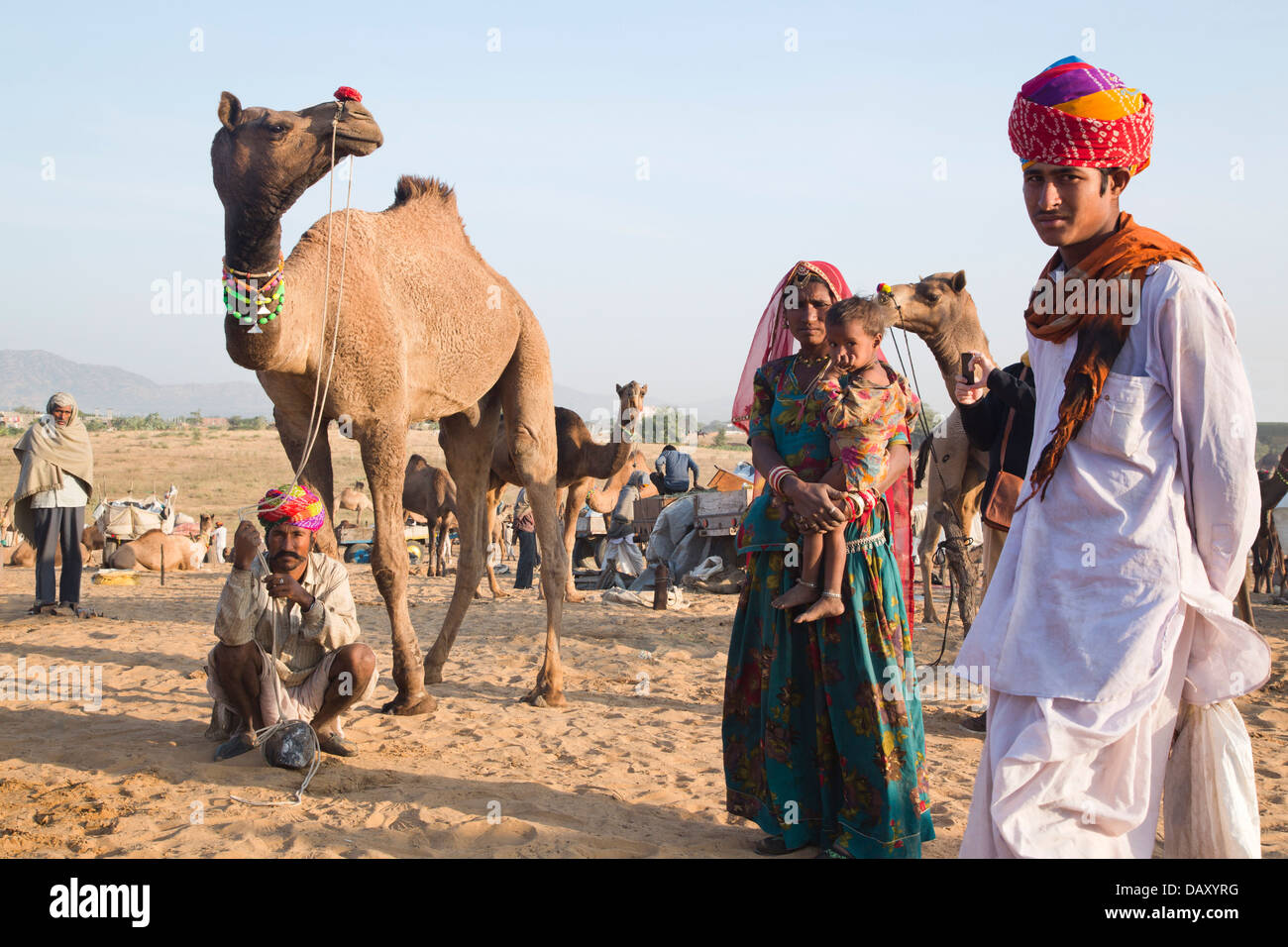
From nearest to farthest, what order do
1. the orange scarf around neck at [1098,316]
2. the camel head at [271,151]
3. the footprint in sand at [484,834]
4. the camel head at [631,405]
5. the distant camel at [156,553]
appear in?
the orange scarf around neck at [1098,316], the footprint in sand at [484,834], the camel head at [271,151], the camel head at [631,405], the distant camel at [156,553]

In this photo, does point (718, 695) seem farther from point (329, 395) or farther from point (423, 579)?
point (423, 579)

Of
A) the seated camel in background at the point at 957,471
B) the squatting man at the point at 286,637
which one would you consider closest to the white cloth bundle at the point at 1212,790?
the squatting man at the point at 286,637

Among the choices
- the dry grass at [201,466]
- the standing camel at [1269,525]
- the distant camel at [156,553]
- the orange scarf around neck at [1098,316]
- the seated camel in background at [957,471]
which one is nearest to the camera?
the orange scarf around neck at [1098,316]

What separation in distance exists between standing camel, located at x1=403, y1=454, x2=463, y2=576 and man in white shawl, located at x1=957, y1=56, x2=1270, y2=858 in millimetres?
14701

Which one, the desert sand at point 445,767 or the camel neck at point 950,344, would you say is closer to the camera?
the desert sand at point 445,767

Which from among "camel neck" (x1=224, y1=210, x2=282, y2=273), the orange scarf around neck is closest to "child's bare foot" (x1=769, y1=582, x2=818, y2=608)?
the orange scarf around neck

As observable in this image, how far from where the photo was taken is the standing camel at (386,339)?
5027 millimetres

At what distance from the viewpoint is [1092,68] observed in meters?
2.87

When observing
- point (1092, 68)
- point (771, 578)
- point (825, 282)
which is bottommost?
point (771, 578)

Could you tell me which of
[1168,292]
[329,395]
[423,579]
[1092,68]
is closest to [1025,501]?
[1168,292]

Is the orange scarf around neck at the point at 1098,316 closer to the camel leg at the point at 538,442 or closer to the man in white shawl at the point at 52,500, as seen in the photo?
the camel leg at the point at 538,442

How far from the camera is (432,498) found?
1789 centimetres

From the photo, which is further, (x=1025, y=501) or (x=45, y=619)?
(x=45, y=619)

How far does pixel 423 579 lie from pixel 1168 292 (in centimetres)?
1403
